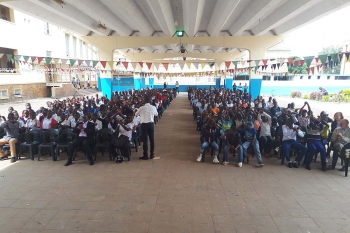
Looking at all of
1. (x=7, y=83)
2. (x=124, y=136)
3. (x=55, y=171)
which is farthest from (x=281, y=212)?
(x=7, y=83)

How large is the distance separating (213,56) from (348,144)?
67.0ft

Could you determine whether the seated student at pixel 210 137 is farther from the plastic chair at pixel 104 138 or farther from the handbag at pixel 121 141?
the plastic chair at pixel 104 138

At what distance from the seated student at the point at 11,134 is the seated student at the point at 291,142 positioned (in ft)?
23.2

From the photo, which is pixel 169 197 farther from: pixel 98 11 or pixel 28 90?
pixel 28 90

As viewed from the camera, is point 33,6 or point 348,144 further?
point 33,6

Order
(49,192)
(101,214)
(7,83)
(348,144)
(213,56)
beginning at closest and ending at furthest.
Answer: (101,214) < (49,192) < (348,144) < (7,83) < (213,56)

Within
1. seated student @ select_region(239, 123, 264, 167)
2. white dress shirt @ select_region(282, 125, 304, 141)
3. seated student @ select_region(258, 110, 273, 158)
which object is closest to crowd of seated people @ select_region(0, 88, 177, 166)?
seated student @ select_region(239, 123, 264, 167)

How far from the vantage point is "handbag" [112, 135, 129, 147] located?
20.3 ft

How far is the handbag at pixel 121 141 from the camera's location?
20.3ft

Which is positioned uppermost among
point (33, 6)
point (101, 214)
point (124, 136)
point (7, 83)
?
point (33, 6)

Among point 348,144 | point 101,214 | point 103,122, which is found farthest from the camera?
point 103,122

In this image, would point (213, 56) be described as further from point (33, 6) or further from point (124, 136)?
point (124, 136)

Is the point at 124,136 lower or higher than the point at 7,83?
lower

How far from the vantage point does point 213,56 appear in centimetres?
2473
